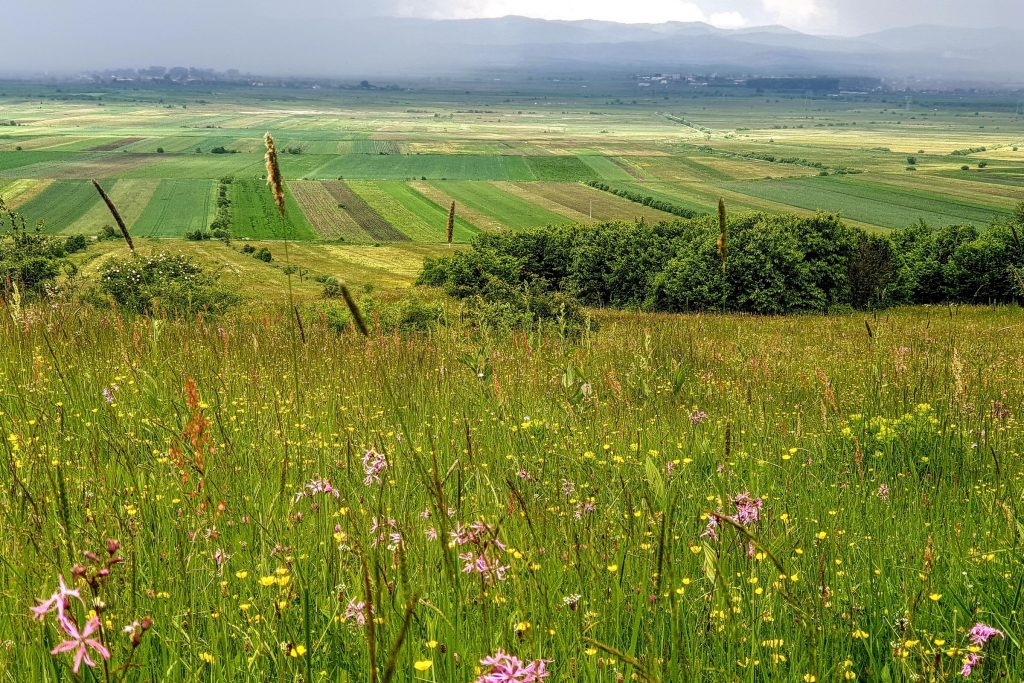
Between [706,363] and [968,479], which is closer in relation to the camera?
[968,479]

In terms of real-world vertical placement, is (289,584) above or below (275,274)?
above

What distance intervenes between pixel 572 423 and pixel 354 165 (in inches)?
6339

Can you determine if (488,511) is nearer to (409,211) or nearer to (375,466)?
(375,466)

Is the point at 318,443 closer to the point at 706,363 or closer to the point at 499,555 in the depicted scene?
the point at 499,555

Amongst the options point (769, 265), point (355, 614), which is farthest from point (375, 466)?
point (769, 265)

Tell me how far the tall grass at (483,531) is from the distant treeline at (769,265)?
1862 inches

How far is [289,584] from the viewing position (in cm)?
245

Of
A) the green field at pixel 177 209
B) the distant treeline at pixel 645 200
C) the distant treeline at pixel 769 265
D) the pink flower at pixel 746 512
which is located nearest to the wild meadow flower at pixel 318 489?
the pink flower at pixel 746 512

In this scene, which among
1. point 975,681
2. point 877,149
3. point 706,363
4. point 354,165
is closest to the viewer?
point 975,681

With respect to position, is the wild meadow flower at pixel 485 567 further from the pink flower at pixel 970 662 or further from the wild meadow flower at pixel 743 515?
the pink flower at pixel 970 662

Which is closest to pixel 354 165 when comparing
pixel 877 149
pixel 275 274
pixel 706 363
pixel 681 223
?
pixel 275 274

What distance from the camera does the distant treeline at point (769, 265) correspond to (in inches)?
2274

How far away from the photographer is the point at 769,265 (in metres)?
57.2

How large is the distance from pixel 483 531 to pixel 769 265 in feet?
190
